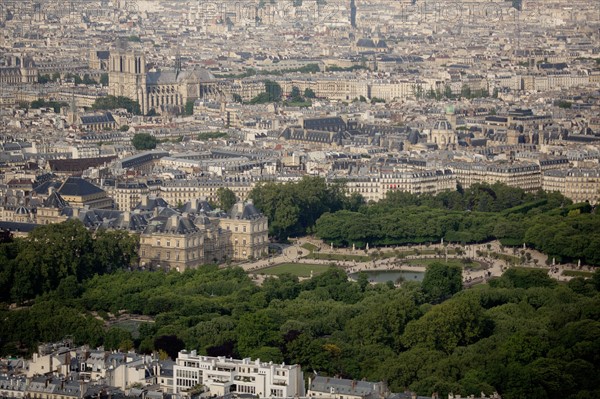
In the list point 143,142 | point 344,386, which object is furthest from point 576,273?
point 143,142

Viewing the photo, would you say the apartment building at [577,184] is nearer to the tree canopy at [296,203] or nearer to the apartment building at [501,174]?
the apartment building at [501,174]

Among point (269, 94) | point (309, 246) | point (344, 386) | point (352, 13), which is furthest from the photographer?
point (352, 13)

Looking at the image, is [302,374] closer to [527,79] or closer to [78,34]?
[527,79]

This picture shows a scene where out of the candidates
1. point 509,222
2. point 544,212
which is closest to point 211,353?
point 509,222

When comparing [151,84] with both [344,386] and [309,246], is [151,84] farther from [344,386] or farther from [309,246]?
[344,386]

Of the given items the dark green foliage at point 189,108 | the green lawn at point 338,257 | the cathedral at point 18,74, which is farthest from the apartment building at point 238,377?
the cathedral at point 18,74

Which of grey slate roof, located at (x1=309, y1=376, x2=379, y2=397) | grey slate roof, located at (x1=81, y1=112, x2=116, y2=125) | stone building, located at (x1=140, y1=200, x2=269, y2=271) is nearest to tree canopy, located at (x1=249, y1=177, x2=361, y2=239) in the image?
stone building, located at (x1=140, y1=200, x2=269, y2=271)
